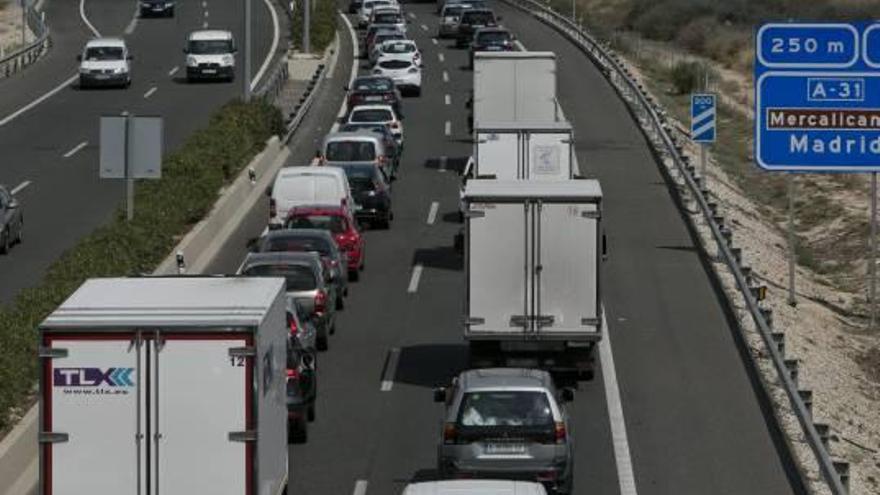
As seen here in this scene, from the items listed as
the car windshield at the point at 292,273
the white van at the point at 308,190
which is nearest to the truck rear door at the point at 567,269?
the car windshield at the point at 292,273

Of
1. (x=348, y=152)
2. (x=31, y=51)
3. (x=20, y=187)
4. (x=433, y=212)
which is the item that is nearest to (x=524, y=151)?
(x=433, y=212)

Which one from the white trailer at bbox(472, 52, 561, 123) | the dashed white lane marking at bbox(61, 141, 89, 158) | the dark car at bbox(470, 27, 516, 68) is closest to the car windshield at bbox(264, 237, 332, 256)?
the white trailer at bbox(472, 52, 561, 123)

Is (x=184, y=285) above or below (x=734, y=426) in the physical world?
above

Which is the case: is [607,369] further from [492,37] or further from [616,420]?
[492,37]

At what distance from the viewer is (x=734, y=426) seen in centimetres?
2606

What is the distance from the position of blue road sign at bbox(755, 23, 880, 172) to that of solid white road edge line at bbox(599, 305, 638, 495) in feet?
12.5

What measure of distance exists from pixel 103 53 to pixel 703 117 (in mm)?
→ 30084

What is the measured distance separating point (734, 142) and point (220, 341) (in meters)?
55.0

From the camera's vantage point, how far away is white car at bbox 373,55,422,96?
6794 centimetres

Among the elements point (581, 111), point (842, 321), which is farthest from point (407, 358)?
point (581, 111)

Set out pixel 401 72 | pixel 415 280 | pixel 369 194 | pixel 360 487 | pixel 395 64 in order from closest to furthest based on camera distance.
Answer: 1. pixel 360 487
2. pixel 415 280
3. pixel 369 194
4. pixel 401 72
5. pixel 395 64

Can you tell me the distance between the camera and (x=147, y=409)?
56.5ft

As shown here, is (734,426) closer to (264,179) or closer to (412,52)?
(264,179)

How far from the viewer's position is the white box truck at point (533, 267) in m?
27.8
